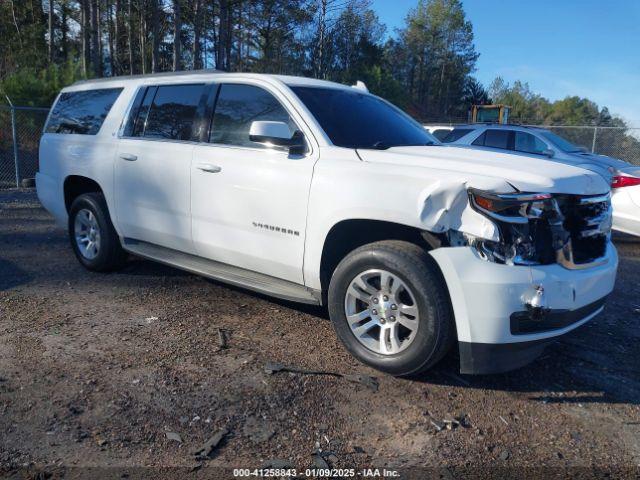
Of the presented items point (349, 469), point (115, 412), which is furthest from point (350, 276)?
point (115, 412)

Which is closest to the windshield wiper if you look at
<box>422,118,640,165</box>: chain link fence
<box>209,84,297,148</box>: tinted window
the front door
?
the front door

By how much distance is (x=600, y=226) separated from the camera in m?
3.63

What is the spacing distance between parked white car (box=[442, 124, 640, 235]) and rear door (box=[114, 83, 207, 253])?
472 centimetres

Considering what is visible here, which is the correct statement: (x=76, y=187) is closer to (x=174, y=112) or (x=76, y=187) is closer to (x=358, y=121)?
(x=174, y=112)

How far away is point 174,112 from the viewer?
193 inches

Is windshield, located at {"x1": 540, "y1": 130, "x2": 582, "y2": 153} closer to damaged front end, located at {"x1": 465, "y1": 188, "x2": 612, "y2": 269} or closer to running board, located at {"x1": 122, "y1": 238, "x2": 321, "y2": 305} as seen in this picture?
damaged front end, located at {"x1": 465, "y1": 188, "x2": 612, "y2": 269}

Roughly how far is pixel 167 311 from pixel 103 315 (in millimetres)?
507

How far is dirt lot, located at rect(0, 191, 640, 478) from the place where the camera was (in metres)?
2.72

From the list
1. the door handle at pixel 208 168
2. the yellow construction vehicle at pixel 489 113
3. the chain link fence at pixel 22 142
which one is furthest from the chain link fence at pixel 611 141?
the door handle at pixel 208 168

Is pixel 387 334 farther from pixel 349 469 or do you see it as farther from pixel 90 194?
pixel 90 194

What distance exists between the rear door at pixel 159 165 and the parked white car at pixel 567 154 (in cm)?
472

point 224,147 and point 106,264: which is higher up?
point 224,147

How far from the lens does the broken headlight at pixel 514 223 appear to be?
3.05 meters

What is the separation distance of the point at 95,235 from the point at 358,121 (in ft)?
9.91
